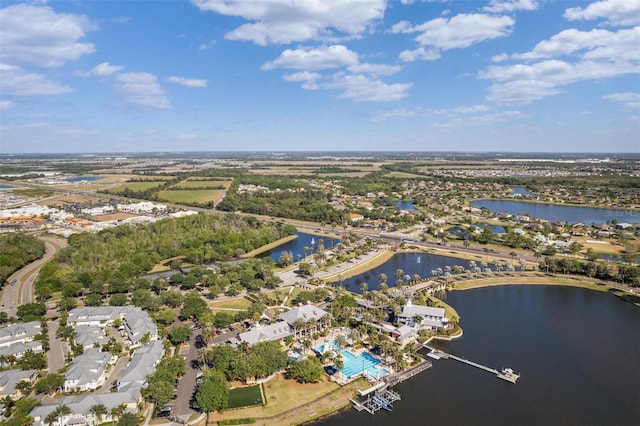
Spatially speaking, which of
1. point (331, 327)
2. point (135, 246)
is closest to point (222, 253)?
point (135, 246)

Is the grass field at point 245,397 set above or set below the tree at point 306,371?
below

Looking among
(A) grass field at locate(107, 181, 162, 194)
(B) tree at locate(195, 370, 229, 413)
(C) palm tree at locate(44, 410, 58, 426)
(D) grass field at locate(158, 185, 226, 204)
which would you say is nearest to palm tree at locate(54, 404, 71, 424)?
(C) palm tree at locate(44, 410, 58, 426)

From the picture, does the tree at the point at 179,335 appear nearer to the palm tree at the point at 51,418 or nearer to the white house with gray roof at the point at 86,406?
the white house with gray roof at the point at 86,406

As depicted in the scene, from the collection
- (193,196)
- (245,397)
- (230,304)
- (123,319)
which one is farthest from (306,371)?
(193,196)

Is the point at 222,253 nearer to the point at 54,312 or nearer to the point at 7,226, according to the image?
the point at 54,312

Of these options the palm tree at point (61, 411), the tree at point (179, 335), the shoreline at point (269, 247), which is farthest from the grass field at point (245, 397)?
the shoreline at point (269, 247)

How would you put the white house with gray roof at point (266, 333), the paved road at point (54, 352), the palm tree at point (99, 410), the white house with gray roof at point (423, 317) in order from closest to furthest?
the palm tree at point (99, 410)
the paved road at point (54, 352)
the white house with gray roof at point (266, 333)
the white house with gray roof at point (423, 317)

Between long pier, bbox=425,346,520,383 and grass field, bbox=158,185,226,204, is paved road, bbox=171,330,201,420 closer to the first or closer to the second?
long pier, bbox=425,346,520,383
